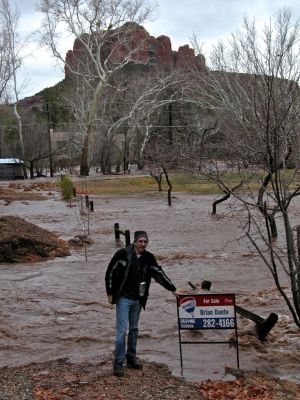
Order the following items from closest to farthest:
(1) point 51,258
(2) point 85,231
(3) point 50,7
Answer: (1) point 51,258
(2) point 85,231
(3) point 50,7

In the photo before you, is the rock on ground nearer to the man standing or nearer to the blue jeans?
the blue jeans

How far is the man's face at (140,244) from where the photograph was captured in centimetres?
672

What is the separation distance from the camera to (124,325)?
6.79 metres

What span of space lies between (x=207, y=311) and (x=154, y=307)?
3.87m

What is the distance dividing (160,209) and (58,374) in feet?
74.8

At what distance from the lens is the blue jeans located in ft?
22.0

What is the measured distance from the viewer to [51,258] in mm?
16219

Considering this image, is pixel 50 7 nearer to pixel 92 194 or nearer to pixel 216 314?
pixel 92 194

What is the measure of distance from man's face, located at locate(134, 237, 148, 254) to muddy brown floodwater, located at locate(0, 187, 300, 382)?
164 centimetres

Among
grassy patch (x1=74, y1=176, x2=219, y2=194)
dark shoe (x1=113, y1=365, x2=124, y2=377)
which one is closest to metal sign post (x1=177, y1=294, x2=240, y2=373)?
dark shoe (x1=113, y1=365, x2=124, y2=377)

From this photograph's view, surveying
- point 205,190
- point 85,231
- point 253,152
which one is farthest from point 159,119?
point 253,152

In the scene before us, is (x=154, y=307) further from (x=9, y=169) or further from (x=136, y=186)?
(x=9, y=169)

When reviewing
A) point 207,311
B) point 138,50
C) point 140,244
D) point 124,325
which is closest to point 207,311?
point 207,311

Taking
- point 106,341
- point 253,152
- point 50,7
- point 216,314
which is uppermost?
point 50,7
